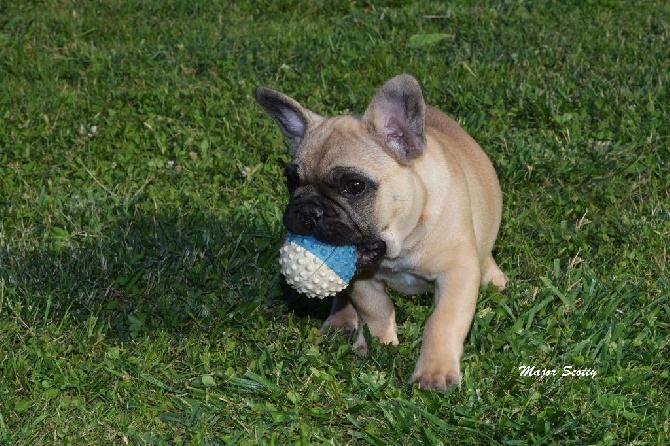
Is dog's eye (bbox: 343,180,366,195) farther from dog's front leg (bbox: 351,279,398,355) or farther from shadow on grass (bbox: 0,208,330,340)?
shadow on grass (bbox: 0,208,330,340)

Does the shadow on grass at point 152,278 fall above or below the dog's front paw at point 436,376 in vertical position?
below

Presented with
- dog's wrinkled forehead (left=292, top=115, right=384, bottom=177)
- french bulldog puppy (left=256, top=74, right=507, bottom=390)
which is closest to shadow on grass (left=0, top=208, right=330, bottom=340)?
french bulldog puppy (left=256, top=74, right=507, bottom=390)

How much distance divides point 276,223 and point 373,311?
3.74 feet

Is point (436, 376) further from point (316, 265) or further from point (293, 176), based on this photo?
point (293, 176)

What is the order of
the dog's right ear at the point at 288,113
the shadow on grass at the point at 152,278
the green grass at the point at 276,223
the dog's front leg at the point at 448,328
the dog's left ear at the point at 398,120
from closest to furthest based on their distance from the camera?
the green grass at the point at 276,223 → the dog's front leg at the point at 448,328 → the dog's left ear at the point at 398,120 → the dog's right ear at the point at 288,113 → the shadow on grass at the point at 152,278

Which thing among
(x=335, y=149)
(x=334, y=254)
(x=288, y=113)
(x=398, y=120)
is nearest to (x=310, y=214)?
(x=334, y=254)

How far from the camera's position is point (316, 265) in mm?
4371

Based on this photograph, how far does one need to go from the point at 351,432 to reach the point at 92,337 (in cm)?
140

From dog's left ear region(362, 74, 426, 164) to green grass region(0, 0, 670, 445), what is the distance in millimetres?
880

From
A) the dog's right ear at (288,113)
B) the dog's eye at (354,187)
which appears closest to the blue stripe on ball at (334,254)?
the dog's eye at (354,187)

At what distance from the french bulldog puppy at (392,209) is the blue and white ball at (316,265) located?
0.06m

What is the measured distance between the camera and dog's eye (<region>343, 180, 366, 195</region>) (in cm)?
438

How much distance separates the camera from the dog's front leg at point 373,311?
4859 mm

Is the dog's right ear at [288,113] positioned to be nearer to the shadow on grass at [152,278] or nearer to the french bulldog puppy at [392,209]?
the french bulldog puppy at [392,209]
